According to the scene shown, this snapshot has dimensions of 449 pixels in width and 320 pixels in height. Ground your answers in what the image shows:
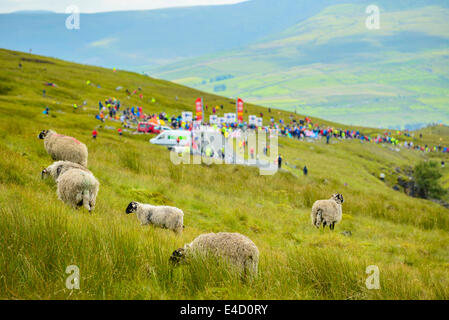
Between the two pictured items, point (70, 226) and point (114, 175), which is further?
point (114, 175)

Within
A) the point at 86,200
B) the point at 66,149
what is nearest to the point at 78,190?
the point at 86,200

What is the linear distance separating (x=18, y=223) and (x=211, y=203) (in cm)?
1151

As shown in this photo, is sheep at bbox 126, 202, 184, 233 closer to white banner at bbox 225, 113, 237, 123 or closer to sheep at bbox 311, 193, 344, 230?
sheep at bbox 311, 193, 344, 230

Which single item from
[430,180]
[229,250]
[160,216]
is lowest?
[430,180]

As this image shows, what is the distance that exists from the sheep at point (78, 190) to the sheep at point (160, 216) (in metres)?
1.24

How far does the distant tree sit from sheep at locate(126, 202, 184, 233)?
65268 millimetres

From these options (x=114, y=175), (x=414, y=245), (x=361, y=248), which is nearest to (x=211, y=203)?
(x=114, y=175)

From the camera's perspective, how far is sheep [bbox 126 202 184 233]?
10820 millimetres

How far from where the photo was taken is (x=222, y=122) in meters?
72.9

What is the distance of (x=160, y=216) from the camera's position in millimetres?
10875

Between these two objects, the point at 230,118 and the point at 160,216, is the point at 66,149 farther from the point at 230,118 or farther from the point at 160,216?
the point at 230,118

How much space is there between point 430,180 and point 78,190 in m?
68.1

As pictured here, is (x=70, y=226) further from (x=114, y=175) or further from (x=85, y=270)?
(x=114, y=175)

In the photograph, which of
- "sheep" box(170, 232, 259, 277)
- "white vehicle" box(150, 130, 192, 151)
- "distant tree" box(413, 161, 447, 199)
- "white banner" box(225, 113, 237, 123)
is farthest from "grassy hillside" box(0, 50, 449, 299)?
"white banner" box(225, 113, 237, 123)
